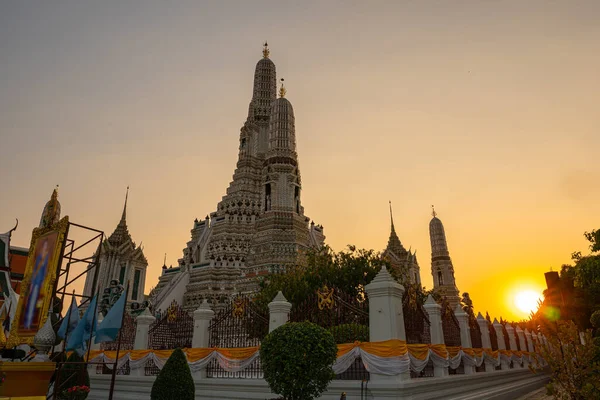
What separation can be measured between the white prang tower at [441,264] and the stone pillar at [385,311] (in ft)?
165

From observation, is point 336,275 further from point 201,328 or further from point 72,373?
point 72,373

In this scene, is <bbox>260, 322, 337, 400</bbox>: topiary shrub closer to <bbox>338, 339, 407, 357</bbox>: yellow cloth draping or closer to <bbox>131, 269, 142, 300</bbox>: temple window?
<bbox>338, 339, 407, 357</bbox>: yellow cloth draping

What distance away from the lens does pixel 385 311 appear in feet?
37.5

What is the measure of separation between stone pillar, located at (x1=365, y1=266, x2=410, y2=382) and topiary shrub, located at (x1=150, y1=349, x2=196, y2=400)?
16.4 ft

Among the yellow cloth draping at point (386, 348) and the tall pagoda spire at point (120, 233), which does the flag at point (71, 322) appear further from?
the tall pagoda spire at point (120, 233)

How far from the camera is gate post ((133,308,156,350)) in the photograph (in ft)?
56.2

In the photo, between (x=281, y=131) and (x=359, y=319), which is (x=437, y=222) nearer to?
(x=281, y=131)

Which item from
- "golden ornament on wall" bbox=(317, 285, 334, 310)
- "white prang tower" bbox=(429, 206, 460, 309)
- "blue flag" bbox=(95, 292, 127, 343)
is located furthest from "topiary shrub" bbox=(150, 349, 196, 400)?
"white prang tower" bbox=(429, 206, 460, 309)

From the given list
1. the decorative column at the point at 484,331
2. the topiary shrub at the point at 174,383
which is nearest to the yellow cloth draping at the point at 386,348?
the topiary shrub at the point at 174,383

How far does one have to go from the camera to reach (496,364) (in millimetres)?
20875

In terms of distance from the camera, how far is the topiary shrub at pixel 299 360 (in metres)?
9.62

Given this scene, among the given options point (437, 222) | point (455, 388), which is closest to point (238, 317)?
point (455, 388)

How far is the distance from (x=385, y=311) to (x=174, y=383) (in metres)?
5.98

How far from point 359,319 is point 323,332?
4.28 m
